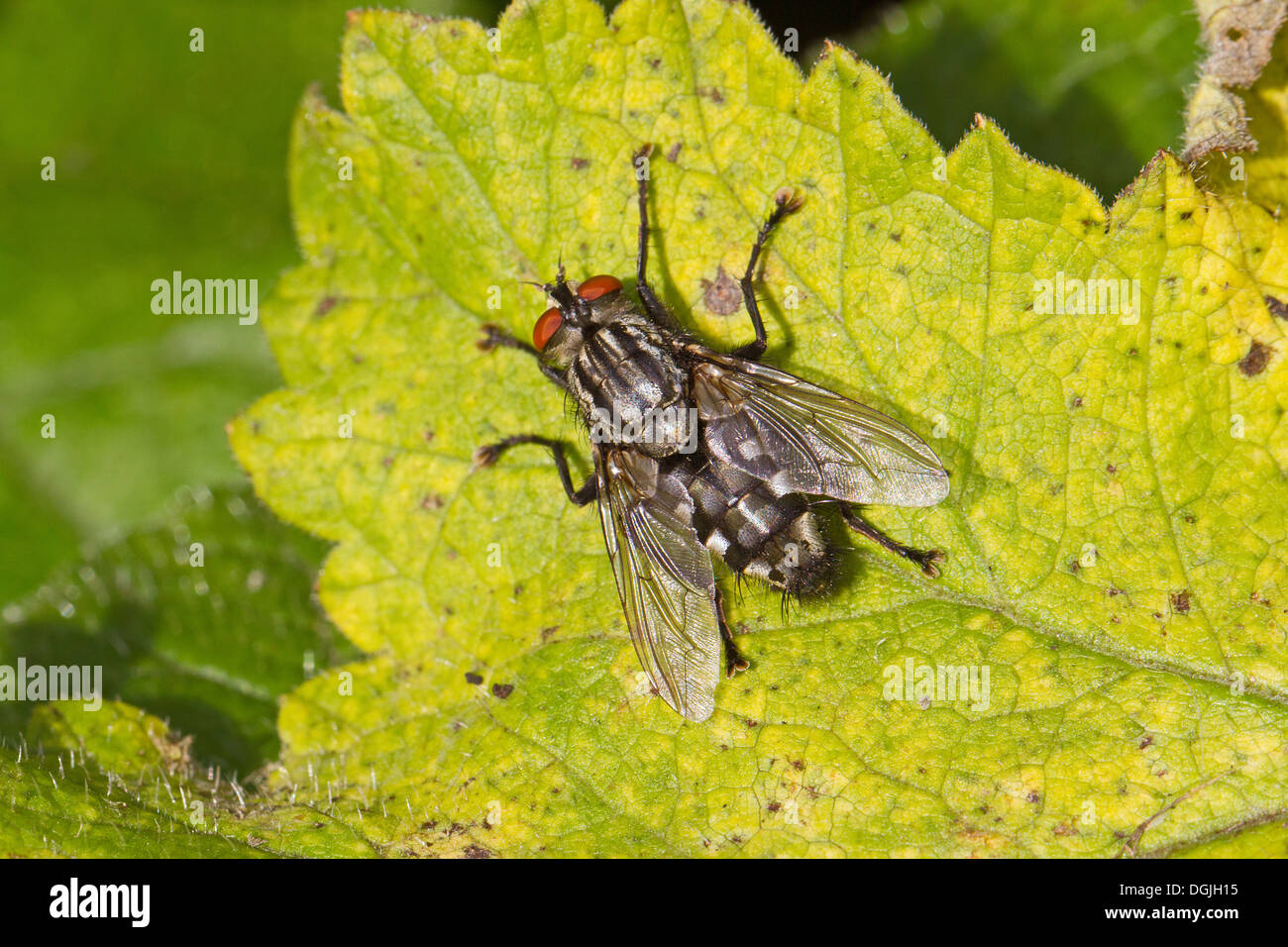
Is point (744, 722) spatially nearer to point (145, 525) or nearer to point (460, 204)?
point (460, 204)

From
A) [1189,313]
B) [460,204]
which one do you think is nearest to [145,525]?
[460,204]

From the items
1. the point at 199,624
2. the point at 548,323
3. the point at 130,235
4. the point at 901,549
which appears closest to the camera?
the point at 901,549

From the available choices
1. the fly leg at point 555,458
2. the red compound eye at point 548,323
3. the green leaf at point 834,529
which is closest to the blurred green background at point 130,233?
the green leaf at point 834,529

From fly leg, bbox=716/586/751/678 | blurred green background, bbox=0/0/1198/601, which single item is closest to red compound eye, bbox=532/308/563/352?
fly leg, bbox=716/586/751/678

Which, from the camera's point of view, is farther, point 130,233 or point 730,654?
point 130,233

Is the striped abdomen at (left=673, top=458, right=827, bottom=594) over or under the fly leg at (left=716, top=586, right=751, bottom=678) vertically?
over

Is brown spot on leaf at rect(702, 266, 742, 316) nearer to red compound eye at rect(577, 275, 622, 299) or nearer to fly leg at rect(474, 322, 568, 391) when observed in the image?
red compound eye at rect(577, 275, 622, 299)

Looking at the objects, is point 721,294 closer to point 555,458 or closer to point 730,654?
point 555,458

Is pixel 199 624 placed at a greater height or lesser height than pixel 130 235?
lesser

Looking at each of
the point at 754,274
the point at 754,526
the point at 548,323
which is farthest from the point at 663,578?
the point at 754,274
